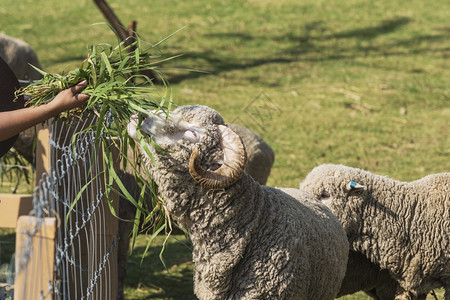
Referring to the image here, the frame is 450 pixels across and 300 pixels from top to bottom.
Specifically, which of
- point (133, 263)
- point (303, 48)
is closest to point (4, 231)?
point (133, 263)

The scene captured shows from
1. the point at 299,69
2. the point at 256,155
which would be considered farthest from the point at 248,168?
the point at 299,69

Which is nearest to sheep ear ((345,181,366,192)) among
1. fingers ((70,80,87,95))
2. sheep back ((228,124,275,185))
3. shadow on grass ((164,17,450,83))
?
sheep back ((228,124,275,185))

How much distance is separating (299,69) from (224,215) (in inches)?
354

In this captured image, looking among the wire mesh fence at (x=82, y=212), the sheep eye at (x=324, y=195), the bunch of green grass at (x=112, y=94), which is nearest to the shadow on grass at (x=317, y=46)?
the sheep eye at (x=324, y=195)

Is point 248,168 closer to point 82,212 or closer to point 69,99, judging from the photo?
point 82,212

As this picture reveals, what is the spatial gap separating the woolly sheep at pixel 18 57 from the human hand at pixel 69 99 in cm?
454

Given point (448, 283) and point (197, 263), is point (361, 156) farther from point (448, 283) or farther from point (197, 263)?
point (197, 263)

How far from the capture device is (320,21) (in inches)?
556

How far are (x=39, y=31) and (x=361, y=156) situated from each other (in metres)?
7.56

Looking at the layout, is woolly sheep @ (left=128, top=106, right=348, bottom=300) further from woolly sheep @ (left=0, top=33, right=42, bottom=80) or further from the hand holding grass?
woolly sheep @ (left=0, top=33, right=42, bottom=80)

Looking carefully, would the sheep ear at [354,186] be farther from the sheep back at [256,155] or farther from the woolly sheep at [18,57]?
the woolly sheep at [18,57]

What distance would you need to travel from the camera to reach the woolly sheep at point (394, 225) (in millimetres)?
4398

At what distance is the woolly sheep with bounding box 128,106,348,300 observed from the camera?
10.8 ft

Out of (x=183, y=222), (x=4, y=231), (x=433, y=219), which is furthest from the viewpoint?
(x=4, y=231)
